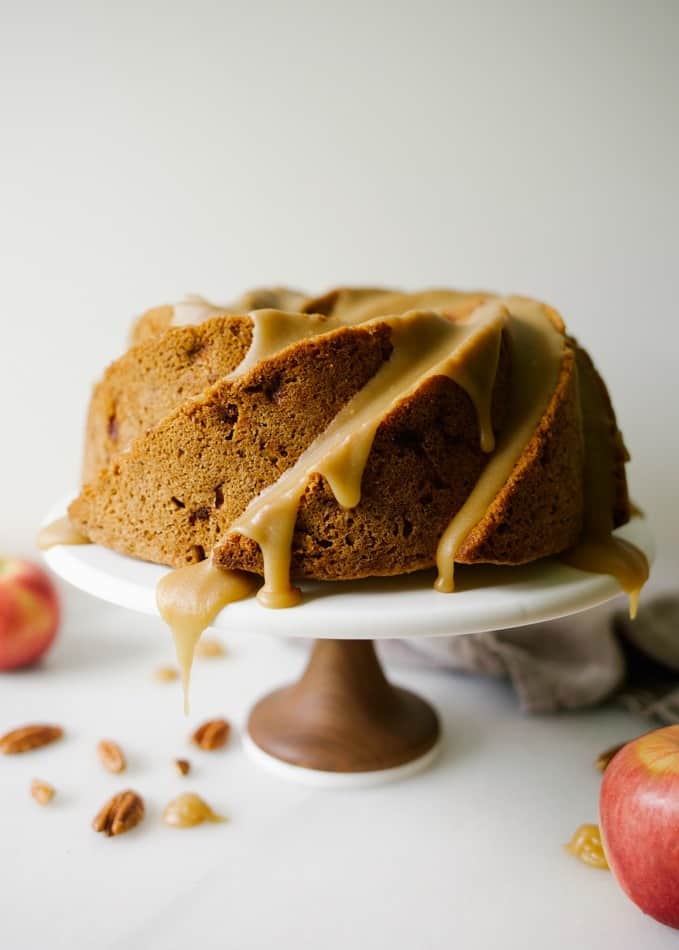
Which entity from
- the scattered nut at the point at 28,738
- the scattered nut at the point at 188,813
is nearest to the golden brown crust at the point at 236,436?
the scattered nut at the point at 188,813

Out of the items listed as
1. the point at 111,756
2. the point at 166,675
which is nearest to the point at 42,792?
the point at 111,756

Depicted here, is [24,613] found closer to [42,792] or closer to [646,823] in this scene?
[42,792]

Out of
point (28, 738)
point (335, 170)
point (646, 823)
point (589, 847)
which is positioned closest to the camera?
point (646, 823)

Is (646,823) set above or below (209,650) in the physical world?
above

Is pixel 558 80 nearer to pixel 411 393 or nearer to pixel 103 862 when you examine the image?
pixel 411 393

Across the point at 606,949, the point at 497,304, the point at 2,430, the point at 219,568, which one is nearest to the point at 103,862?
the point at 219,568

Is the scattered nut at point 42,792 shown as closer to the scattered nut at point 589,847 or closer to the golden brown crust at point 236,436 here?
the golden brown crust at point 236,436
